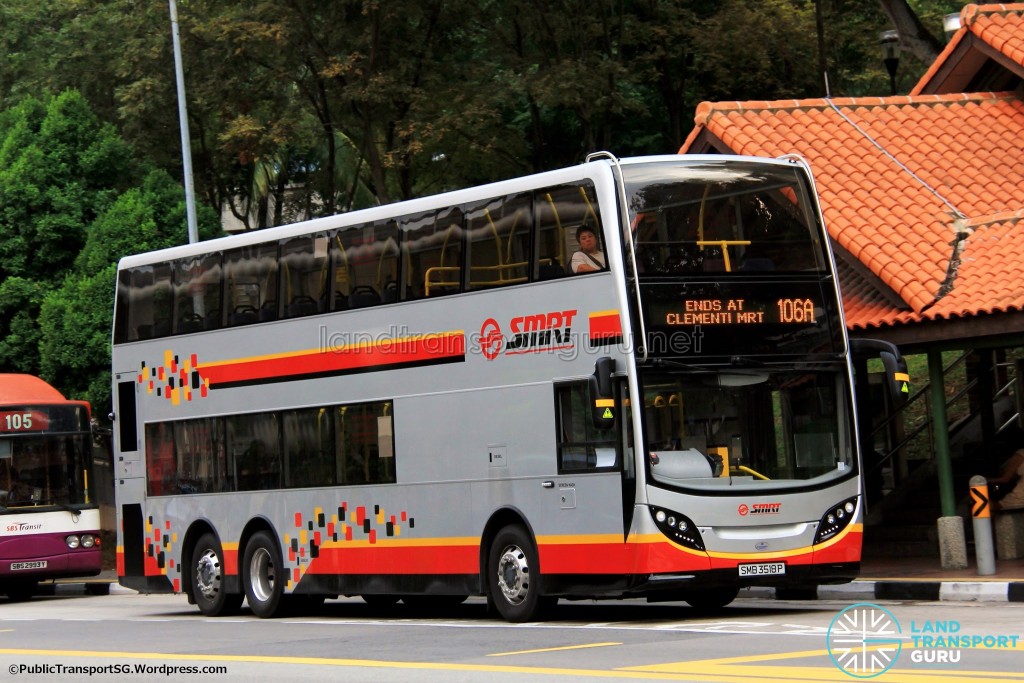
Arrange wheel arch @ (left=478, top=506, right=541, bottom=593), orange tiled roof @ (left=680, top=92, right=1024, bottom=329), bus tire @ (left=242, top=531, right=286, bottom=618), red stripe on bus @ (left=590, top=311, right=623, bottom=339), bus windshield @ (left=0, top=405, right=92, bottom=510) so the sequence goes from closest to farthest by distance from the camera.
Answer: red stripe on bus @ (left=590, top=311, right=623, bottom=339) < wheel arch @ (left=478, top=506, right=541, bottom=593) < bus tire @ (left=242, top=531, right=286, bottom=618) < orange tiled roof @ (left=680, top=92, right=1024, bottom=329) < bus windshield @ (left=0, top=405, right=92, bottom=510)

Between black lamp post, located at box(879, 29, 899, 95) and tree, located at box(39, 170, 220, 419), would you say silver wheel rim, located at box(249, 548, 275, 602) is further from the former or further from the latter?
black lamp post, located at box(879, 29, 899, 95)

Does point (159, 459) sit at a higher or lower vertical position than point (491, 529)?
higher

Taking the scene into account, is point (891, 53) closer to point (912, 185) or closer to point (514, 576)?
point (912, 185)

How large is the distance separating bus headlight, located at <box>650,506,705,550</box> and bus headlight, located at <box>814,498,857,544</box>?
4.13 ft

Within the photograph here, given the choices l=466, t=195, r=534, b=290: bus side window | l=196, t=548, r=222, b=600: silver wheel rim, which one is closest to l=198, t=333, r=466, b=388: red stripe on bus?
l=466, t=195, r=534, b=290: bus side window

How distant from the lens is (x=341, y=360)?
60.0 ft

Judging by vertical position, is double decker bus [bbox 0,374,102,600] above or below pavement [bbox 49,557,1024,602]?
above

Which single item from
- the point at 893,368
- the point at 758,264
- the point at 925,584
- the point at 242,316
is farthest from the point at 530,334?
the point at 925,584

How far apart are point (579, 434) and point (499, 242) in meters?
2.11

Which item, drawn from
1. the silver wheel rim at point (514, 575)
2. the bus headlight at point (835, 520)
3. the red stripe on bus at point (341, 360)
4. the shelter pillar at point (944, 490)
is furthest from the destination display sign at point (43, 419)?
the bus headlight at point (835, 520)

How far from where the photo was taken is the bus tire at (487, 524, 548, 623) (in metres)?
15.9

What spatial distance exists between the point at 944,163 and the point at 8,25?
2463 cm

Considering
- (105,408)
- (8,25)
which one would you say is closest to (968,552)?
(105,408)

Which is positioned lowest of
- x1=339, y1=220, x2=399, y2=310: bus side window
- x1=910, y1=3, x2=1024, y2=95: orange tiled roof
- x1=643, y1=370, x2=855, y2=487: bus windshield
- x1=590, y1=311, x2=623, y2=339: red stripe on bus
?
x1=643, y1=370, x2=855, y2=487: bus windshield
